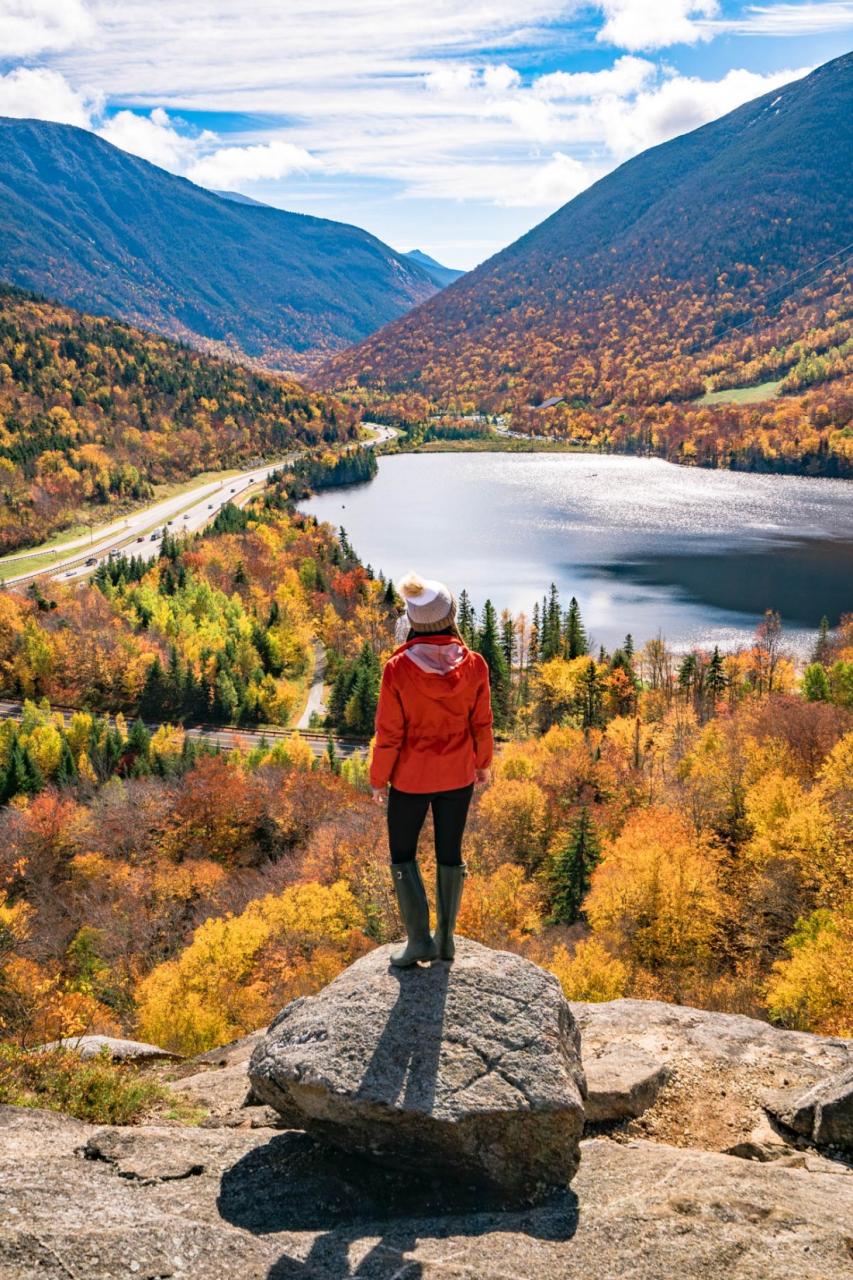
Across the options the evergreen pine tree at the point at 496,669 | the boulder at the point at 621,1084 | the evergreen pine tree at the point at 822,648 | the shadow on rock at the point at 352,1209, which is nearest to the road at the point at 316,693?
the evergreen pine tree at the point at 496,669

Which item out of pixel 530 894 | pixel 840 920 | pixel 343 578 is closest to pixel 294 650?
pixel 343 578

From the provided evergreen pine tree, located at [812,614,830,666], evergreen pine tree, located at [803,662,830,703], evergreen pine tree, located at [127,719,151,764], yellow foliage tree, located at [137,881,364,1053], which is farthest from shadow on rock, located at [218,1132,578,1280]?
evergreen pine tree, located at [812,614,830,666]

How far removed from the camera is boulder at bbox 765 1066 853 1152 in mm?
7781

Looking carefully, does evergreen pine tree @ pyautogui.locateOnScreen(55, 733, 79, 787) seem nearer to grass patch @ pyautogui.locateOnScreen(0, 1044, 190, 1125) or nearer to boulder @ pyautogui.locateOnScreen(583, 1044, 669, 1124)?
grass patch @ pyautogui.locateOnScreen(0, 1044, 190, 1125)

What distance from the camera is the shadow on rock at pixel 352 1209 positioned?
575 cm

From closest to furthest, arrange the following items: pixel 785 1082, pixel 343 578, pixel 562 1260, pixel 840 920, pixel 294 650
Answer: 1. pixel 562 1260
2. pixel 785 1082
3. pixel 840 920
4. pixel 294 650
5. pixel 343 578

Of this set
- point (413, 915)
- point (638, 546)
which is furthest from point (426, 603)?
point (638, 546)

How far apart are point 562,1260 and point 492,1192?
42.0 inches

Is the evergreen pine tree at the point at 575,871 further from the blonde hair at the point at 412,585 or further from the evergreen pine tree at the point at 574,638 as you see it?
the evergreen pine tree at the point at 574,638

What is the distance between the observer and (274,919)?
40.5 m

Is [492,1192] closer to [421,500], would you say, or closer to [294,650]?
[294,650]

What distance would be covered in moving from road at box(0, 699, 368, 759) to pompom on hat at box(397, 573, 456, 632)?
67511 mm

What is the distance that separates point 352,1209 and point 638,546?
13428 centimetres

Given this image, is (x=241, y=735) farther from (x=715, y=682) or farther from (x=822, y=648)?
(x=822, y=648)
